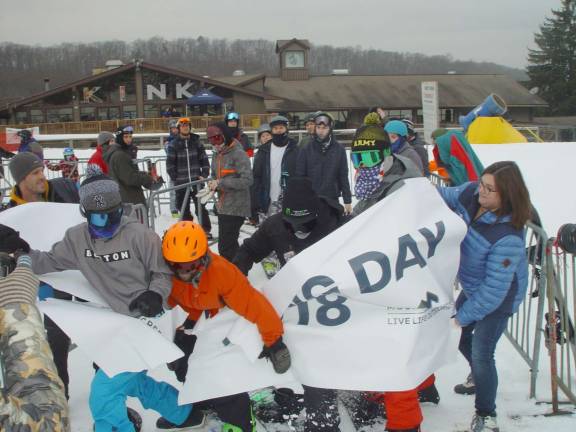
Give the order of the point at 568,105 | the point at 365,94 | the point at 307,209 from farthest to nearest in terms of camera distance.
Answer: the point at 568,105 → the point at 365,94 → the point at 307,209

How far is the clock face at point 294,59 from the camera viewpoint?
45.4 m

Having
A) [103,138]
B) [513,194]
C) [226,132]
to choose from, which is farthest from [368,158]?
[103,138]

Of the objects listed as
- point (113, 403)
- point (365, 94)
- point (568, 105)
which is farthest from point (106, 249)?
point (568, 105)

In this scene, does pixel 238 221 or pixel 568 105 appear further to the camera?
pixel 568 105

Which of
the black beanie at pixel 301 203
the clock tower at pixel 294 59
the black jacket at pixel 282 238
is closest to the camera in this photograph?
the black beanie at pixel 301 203

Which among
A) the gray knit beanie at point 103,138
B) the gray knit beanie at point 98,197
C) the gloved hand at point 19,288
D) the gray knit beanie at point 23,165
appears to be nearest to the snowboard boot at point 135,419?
the gray knit beanie at point 98,197

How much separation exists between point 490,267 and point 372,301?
2.48 feet

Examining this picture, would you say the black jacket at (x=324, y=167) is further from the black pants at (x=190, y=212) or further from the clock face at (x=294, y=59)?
the clock face at (x=294, y=59)

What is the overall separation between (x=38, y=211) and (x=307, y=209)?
2054 mm

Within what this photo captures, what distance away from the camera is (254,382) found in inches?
151

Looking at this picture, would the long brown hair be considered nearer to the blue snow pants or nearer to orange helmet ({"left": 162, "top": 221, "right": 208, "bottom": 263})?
orange helmet ({"left": 162, "top": 221, "right": 208, "bottom": 263})

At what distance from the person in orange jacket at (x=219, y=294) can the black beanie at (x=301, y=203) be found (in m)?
0.58

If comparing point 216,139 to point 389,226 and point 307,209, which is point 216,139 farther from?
point 389,226

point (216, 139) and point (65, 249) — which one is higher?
point (216, 139)
